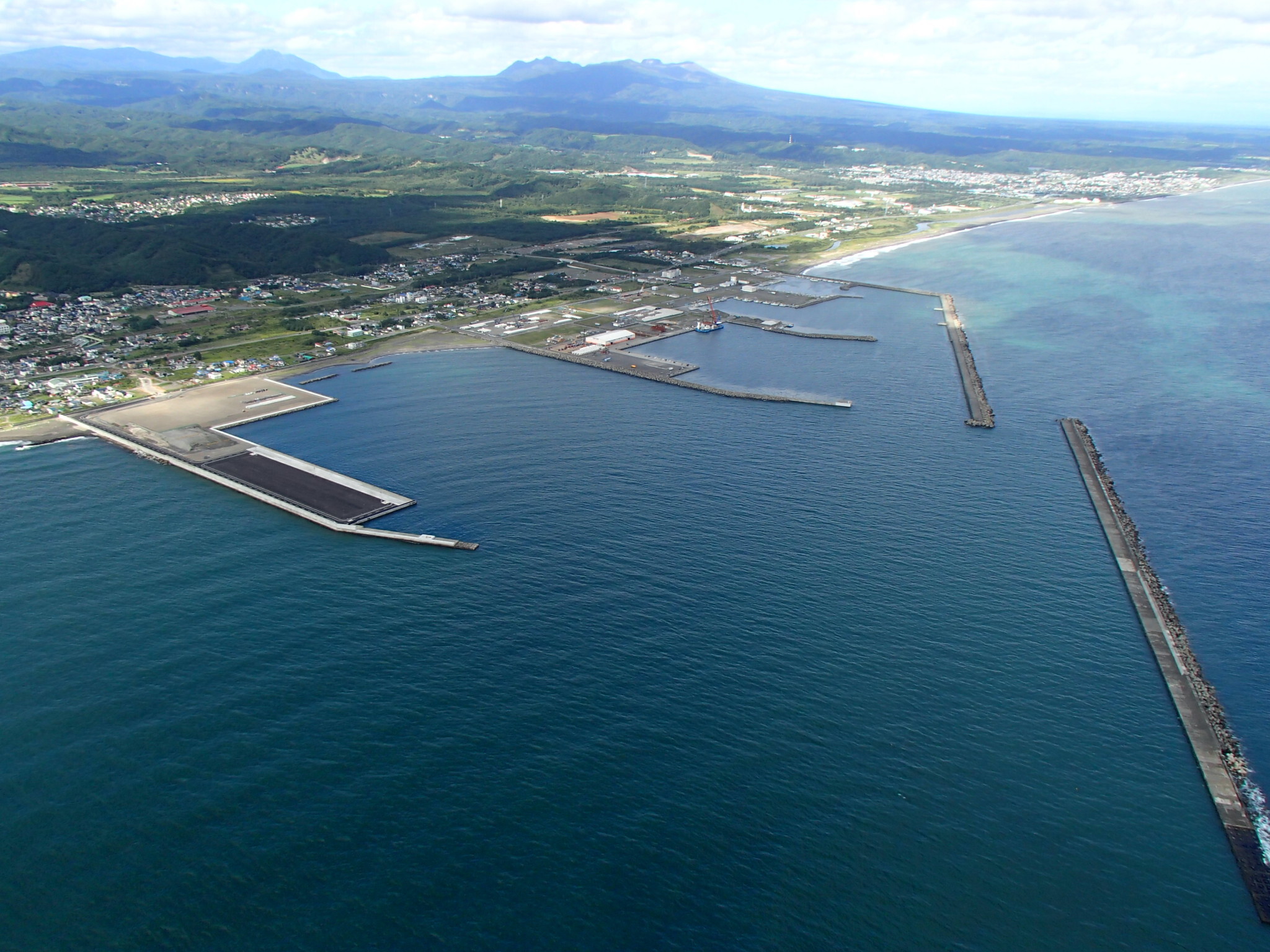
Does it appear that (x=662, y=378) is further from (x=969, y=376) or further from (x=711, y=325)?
(x=969, y=376)

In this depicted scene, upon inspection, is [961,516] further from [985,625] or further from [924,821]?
[924,821]

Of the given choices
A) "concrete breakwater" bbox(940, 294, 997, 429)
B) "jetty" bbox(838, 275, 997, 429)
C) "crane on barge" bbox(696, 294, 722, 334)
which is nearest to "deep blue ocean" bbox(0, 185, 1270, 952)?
"concrete breakwater" bbox(940, 294, 997, 429)

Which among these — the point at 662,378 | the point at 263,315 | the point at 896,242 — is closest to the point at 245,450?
the point at 662,378

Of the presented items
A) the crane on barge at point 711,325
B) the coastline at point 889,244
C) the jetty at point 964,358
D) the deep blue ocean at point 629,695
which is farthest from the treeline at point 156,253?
the jetty at point 964,358

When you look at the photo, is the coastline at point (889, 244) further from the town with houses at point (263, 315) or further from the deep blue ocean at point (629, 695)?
the deep blue ocean at point (629, 695)

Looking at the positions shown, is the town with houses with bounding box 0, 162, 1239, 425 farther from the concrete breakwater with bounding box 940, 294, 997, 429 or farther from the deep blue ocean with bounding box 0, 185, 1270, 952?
the concrete breakwater with bounding box 940, 294, 997, 429

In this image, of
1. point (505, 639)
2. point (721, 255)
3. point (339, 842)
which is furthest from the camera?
point (721, 255)

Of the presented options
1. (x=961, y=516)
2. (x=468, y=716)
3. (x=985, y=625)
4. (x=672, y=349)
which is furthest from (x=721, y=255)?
(x=468, y=716)
